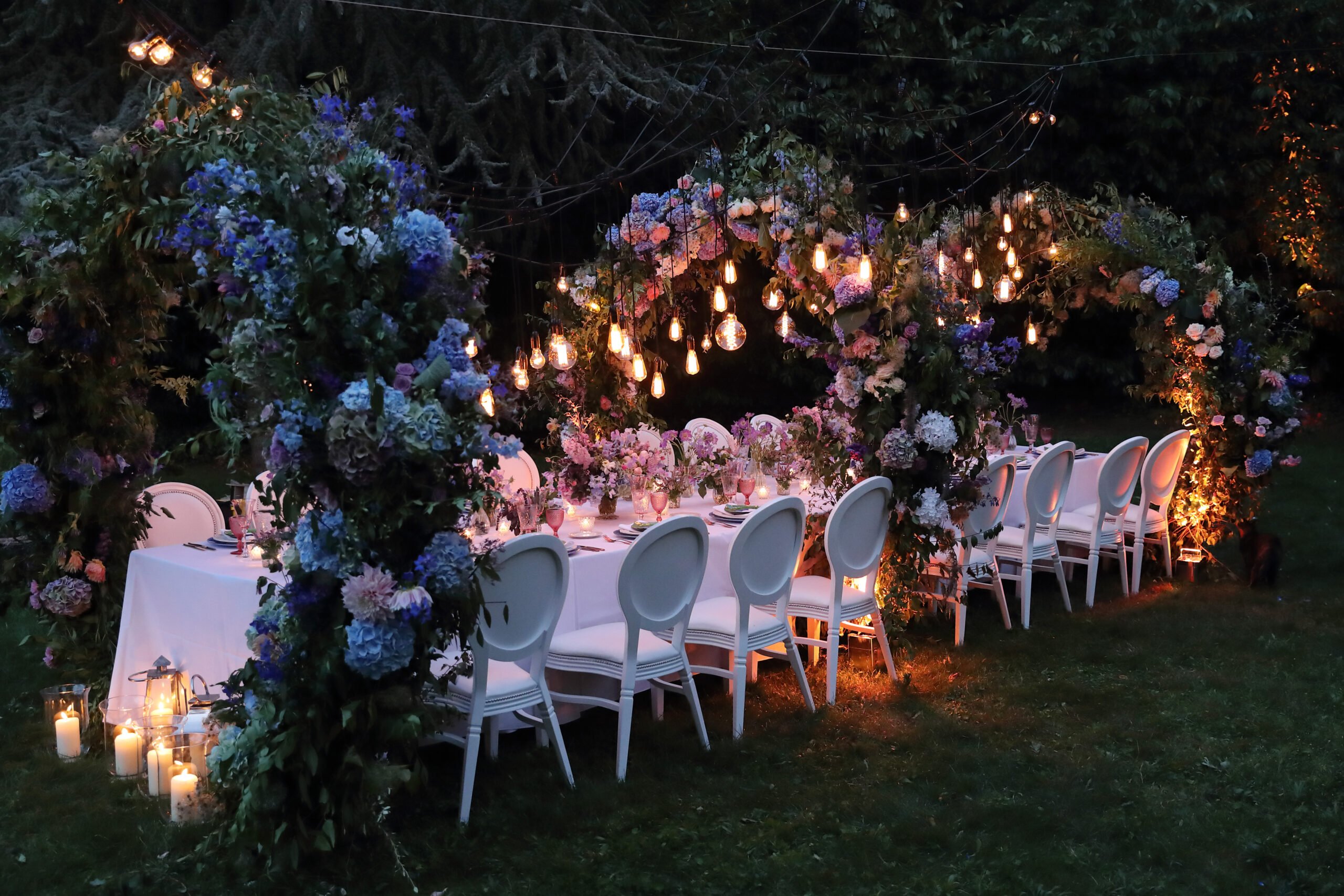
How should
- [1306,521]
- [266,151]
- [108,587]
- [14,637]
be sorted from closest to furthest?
1. [266,151]
2. [108,587]
3. [14,637]
4. [1306,521]

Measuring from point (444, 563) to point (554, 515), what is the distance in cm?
170

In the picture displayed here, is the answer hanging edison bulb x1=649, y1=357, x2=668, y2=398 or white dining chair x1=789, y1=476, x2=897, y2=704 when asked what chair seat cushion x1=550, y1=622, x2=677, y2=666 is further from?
hanging edison bulb x1=649, y1=357, x2=668, y2=398

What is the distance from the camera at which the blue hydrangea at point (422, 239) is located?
3555 mm

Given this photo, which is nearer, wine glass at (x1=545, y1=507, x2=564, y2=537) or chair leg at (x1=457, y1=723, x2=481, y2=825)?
chair leg at (x1=457, y1=723, x2=481, y2=825)

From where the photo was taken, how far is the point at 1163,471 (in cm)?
714

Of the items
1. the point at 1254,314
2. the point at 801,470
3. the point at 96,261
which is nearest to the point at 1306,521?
the point at 1254,314

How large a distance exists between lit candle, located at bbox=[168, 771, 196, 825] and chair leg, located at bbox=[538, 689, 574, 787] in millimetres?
1259

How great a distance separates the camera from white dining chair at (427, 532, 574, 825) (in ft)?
13.3

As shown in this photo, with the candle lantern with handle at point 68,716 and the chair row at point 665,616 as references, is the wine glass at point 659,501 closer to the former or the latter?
the chair row at point 665,616

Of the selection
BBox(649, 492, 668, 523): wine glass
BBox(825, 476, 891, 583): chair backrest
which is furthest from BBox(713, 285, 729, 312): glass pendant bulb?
BBox(825, 476, 891, 583): chair backrest

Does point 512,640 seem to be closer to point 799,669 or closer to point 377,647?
point 377,647

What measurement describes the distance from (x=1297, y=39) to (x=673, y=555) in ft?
41.7

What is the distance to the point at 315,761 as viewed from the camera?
3619 millimetres

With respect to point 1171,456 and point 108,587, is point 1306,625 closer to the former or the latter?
point 1171,456
